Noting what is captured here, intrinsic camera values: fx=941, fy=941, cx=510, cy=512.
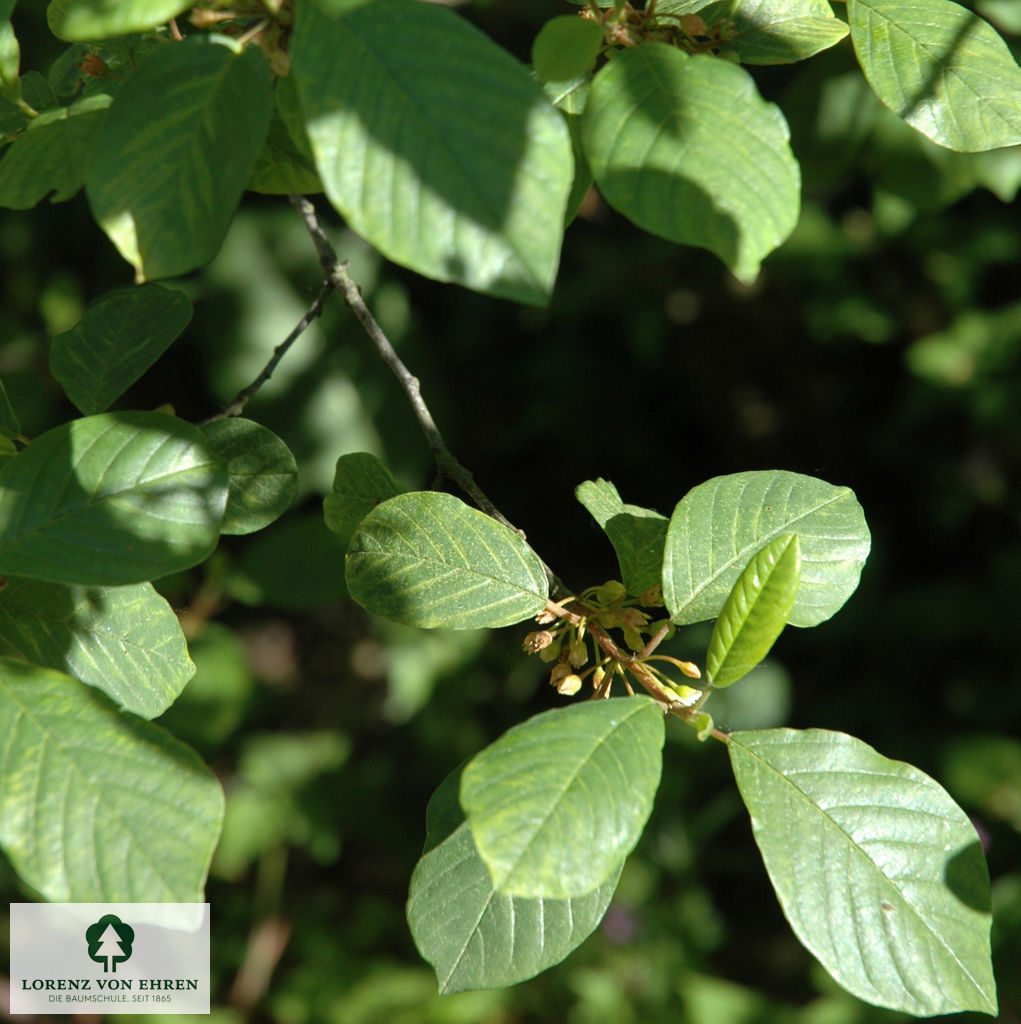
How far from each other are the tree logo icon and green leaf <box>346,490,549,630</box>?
88cm

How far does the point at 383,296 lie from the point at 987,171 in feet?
4.93

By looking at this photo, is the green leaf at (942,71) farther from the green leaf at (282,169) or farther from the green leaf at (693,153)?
the green leaf at (282,169)

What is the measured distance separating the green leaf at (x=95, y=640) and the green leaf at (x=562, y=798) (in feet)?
1.32

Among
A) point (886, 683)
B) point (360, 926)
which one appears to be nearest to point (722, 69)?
point (886, 683)

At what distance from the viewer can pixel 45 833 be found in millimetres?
734

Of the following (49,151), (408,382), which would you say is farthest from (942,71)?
(49,151)

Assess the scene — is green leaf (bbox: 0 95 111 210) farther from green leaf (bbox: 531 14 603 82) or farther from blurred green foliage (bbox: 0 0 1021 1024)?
blurred green foliage (bbox: 0 0 1021 1024)

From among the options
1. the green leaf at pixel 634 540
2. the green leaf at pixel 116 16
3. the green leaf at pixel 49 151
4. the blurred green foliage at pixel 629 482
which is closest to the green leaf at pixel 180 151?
the green leaf at pixel 116 16

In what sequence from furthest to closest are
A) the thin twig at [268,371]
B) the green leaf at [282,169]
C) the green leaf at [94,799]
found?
the thin twig at [268,371] → the green leaf at [282,169] → the green leaf at [94,799]

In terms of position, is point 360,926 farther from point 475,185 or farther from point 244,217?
point 475,185

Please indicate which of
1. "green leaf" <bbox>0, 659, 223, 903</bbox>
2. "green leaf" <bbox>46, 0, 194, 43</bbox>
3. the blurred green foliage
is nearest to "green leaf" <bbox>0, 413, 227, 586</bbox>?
"green leaf" <bbox>0, 659, 223, 903</bbox>

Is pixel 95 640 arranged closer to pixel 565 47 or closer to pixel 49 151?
pixel 49 151

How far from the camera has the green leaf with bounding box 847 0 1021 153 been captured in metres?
0.91

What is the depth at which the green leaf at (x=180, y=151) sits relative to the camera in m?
0.72
